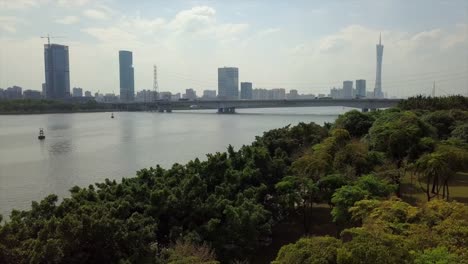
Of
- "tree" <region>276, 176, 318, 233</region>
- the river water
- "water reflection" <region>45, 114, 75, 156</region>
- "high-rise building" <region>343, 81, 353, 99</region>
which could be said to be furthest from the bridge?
"high-rise building" <region>343, 81, 353, 99</region>

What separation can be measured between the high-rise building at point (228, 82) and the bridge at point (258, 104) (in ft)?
136

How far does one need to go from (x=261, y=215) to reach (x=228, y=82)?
6265 inches

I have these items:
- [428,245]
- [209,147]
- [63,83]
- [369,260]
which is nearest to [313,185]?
[428,245]

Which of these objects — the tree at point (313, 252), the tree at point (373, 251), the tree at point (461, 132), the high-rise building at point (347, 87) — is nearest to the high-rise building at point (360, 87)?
the high-rise building at point (347, 87)

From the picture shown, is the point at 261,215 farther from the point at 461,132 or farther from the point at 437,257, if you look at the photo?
the point at 461,132

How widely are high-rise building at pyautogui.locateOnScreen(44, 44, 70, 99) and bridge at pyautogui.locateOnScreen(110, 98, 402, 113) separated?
154 ft

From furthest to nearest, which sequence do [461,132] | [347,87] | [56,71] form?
[347,87], [56,71], [461,132]

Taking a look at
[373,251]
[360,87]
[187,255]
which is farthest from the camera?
[360,87]

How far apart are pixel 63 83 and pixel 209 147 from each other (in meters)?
132

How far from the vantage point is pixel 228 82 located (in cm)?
17088

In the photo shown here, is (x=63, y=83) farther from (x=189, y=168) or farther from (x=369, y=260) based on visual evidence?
(x=369, y=260)

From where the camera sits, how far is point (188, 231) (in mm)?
12609

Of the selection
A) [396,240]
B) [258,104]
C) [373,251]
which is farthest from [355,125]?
[258,104]

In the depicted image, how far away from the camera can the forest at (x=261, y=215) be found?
906 cm
